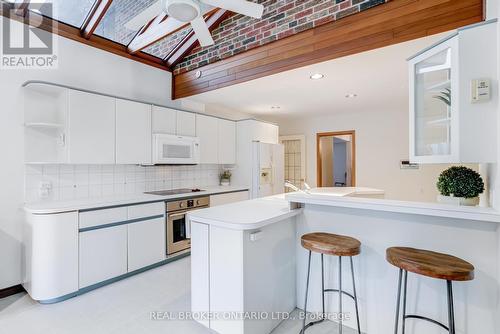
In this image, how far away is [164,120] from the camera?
356 cm

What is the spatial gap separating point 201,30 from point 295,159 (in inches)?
168

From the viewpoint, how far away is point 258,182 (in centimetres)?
464

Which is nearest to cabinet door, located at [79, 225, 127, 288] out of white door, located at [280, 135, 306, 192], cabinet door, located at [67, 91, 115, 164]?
cabinet door, located at [67, 91, 115, 164]

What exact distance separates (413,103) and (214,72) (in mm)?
2548

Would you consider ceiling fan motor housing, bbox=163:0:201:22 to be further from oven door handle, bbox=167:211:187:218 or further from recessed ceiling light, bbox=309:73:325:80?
oven door handle, bbox=167:211:187:218

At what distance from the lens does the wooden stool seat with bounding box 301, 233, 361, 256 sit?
166 centimetres

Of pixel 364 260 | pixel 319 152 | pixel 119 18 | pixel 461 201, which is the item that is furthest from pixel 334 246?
pixel 319 152

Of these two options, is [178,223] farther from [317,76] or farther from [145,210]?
[317,76]

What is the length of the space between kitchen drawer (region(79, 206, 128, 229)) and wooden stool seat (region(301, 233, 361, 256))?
6.71ft

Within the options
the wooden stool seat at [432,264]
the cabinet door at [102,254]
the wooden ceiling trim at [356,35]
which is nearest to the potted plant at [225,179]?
the wooden ceiling trim at [356,35]

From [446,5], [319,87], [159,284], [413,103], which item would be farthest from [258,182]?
[446,5]

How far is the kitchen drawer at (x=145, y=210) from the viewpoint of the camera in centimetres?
291

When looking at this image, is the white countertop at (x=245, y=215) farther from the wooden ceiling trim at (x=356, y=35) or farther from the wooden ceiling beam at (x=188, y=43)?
the wooden ceiling beam at (x=188, y=43)

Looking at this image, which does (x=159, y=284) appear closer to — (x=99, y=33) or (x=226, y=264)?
→ (x=226, y=264)
